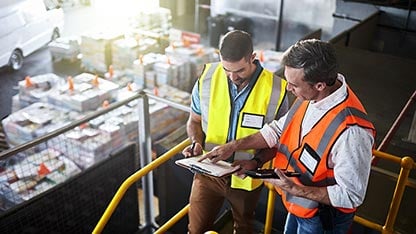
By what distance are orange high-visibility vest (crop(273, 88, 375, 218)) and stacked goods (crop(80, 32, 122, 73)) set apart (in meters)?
5.13

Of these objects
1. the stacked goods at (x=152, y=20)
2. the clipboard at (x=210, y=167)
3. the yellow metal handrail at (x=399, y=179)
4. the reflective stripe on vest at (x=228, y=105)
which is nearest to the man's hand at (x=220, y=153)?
the clipboard at (x=210, y=167)

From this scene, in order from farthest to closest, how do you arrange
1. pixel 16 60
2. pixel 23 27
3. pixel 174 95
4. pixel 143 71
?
pixel 143 71 < pixel 174 95 < pixel 16 60 < pixel 23 27

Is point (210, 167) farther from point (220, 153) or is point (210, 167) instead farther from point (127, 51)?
point (127, 51)

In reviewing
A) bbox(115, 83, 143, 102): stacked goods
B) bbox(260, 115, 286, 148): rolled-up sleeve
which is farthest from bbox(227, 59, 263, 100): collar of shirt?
bbox(115, 83, 143, 102): stacked goods

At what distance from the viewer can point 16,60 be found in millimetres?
4203

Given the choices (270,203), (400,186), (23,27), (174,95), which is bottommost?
(174,95)

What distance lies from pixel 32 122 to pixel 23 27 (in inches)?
54.4

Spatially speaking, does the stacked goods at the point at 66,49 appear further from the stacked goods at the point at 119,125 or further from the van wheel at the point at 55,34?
the stacked goods at the point at 119,125

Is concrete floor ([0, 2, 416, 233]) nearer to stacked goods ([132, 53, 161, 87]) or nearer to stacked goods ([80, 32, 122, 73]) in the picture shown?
stacked goods ([80, 32, 122, 73])

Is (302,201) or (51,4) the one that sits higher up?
(51,4)

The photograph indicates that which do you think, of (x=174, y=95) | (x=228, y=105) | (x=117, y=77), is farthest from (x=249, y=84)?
(x=117, y=77)

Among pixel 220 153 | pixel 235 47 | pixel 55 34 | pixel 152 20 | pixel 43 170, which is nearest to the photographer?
pixel 235 47

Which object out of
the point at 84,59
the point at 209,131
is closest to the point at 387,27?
the point at 84,59

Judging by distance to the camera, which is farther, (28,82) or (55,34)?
(28,82)
